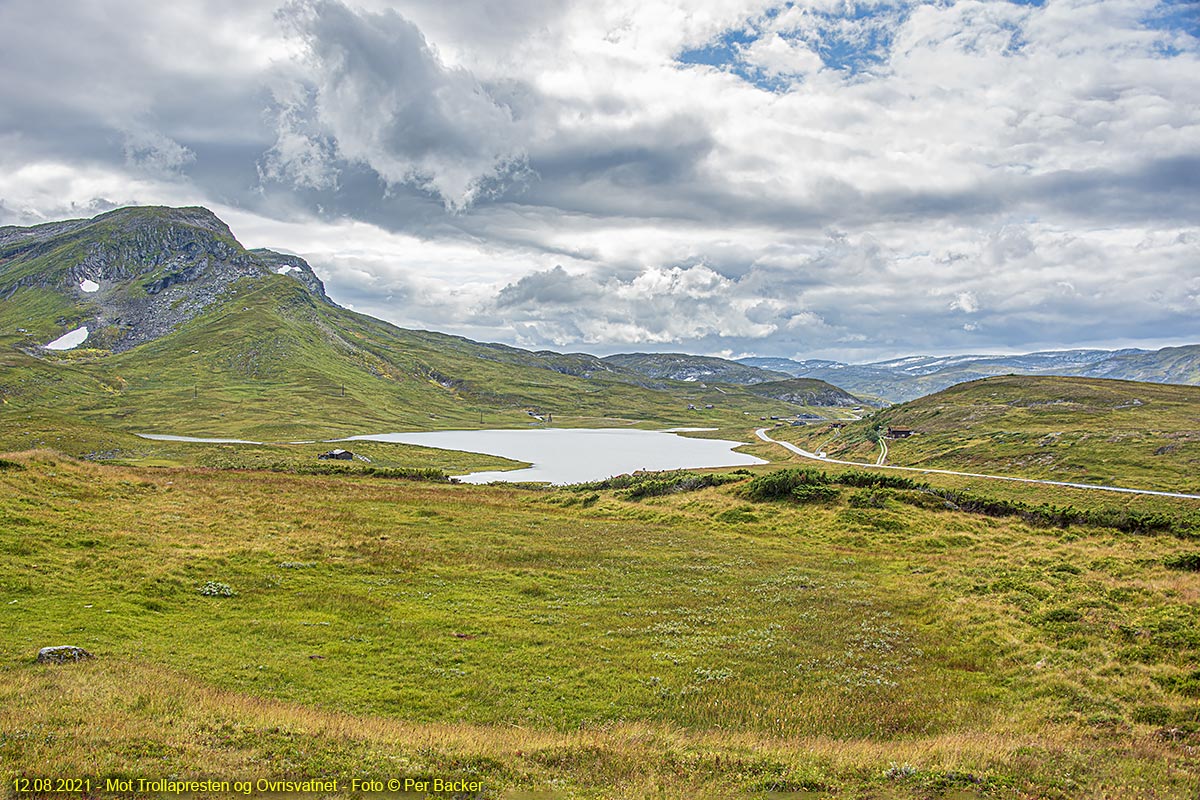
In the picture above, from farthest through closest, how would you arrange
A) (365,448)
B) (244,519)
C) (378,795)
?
(365,448), (244,519), (378,795)

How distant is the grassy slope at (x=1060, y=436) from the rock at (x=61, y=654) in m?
104

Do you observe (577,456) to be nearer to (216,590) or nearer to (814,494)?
(814,494)

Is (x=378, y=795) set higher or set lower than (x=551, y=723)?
higher

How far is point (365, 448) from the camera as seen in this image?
141750 millimetres

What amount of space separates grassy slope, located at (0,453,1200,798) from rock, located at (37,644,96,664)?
0.80 m

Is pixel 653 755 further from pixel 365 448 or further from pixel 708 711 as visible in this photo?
pixel 365 448

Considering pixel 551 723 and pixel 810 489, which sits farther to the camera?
pixel 810 489

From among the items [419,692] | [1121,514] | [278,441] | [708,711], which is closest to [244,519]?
[419,692]

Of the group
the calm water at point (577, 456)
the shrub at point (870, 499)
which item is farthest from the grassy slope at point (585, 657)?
the calm water at point (577, 456)

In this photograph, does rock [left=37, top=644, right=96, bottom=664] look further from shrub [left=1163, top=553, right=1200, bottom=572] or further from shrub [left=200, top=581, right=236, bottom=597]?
shrub [left=1163, top=553, right=1200, bottom=572]

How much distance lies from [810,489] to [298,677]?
4863cm

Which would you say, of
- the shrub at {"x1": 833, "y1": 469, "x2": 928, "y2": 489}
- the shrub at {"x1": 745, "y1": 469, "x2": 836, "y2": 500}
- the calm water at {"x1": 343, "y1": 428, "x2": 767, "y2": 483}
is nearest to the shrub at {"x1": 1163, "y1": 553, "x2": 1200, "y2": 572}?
the shrub at {"x1": 833, "y1": 469, "x2": 928, "y2": 489}

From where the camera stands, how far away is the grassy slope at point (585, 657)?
13.4 m

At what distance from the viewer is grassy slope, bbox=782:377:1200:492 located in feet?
299
